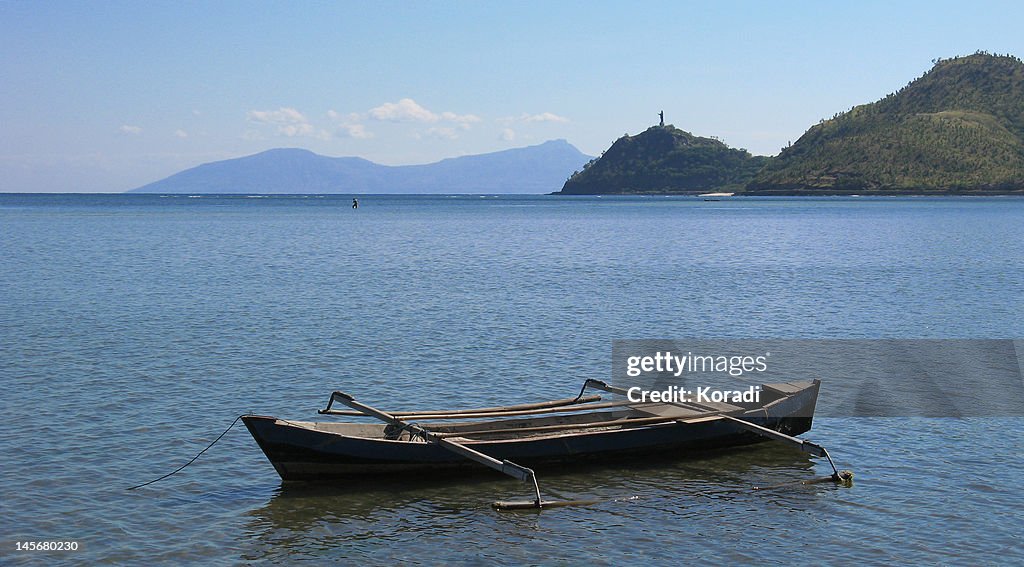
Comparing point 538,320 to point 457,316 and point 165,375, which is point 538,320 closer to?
point 457,316

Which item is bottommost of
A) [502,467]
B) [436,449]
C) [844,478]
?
[844,478]

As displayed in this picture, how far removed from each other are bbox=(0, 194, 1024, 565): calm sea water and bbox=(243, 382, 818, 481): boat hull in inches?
15.1

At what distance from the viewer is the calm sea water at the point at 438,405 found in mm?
15555

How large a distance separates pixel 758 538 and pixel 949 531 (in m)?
3.19

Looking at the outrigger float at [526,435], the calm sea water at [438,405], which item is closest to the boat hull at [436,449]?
the outrigger float at [526,435]

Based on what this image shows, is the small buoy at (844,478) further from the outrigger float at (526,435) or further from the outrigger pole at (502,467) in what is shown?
the outrigger pole at (502,467)

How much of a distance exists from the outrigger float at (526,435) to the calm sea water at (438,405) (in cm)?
42

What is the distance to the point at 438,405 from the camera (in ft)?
78.8

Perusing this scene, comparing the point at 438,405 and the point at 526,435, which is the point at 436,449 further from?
the point at 438,405

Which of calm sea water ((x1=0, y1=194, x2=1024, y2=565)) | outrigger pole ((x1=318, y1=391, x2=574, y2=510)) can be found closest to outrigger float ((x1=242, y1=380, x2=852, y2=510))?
outrigger pole ((x1=318, y1=391, x2=574, y2=510))

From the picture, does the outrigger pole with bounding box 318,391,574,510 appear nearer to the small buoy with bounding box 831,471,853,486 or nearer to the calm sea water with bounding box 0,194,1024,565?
the calm sea water with bounding box 0,194,1024,565

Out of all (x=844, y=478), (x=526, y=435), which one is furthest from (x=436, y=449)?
(x=844, y=478)

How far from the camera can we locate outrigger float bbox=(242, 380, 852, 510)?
690 inches

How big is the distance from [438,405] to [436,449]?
6.14m
